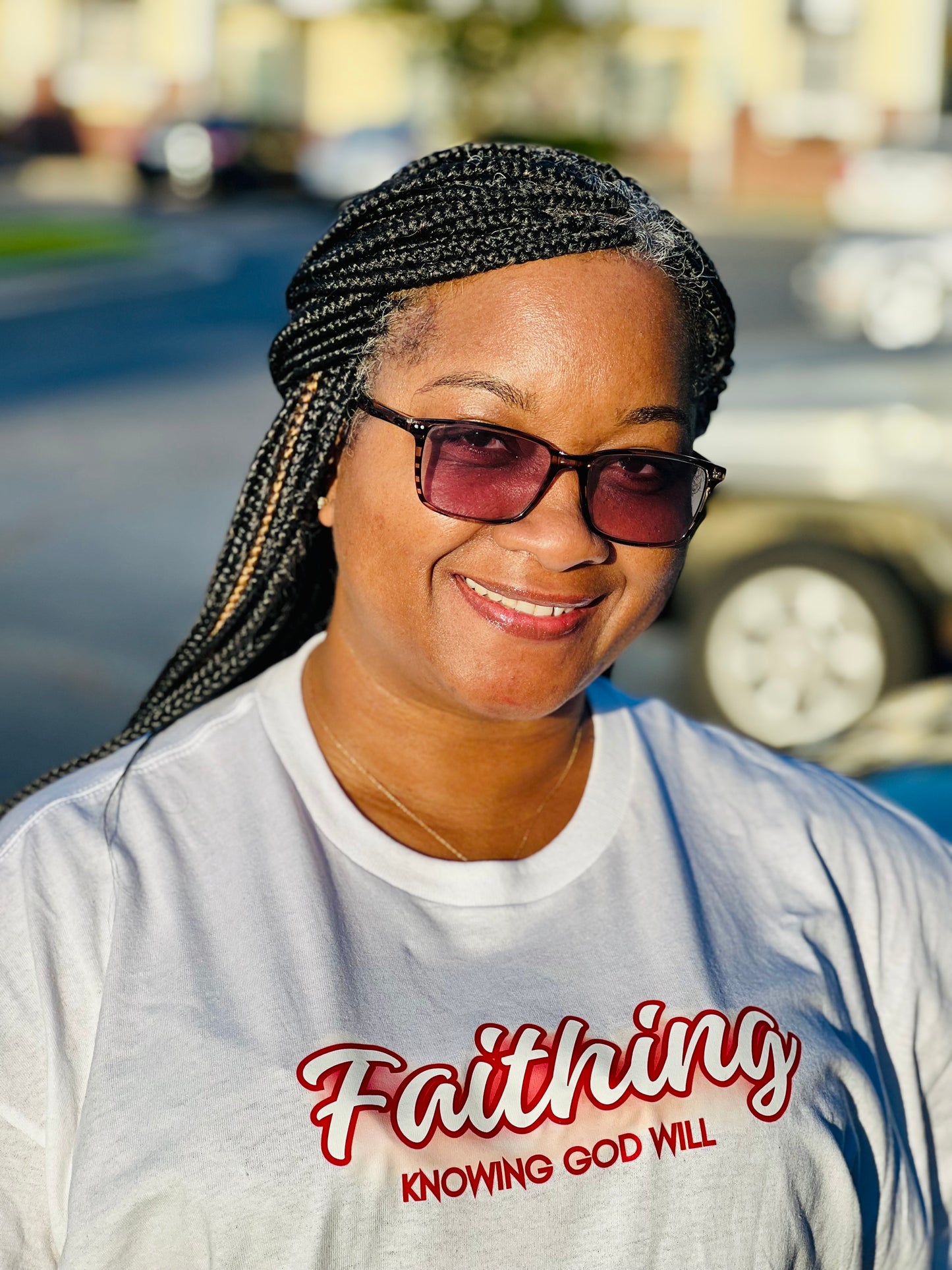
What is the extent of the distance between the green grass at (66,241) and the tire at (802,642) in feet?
51.2

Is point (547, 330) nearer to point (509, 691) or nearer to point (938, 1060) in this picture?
point (509, 691)

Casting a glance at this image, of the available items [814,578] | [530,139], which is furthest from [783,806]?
[530,139]

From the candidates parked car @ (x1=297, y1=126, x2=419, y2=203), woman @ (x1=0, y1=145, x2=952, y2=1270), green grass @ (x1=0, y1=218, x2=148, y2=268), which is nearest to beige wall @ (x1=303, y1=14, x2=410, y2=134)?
parked car @ (x1=297, y1=126, x2=419, y2=203)

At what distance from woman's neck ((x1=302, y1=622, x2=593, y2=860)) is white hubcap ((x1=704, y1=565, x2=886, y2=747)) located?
4.08m

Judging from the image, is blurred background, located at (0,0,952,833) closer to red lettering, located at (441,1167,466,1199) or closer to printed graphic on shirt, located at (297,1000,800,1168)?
printed graphic on shirt, located at (297,1000,800,1168)

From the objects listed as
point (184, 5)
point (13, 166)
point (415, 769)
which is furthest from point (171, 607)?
point (184, 5)

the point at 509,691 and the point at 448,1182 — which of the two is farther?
the point at 509,691

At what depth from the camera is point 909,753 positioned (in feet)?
12.6

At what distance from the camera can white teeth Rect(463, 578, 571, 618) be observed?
1.76 metres

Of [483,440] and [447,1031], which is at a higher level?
[483,440]

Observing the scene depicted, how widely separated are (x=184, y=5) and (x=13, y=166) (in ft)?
A: 18.9

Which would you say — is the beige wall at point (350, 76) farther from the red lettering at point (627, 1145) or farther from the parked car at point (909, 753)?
the red lettering at point (627, 1145)

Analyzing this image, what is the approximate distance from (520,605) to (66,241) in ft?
73.4

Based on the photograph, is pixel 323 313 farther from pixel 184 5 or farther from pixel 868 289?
pixel 184 5
